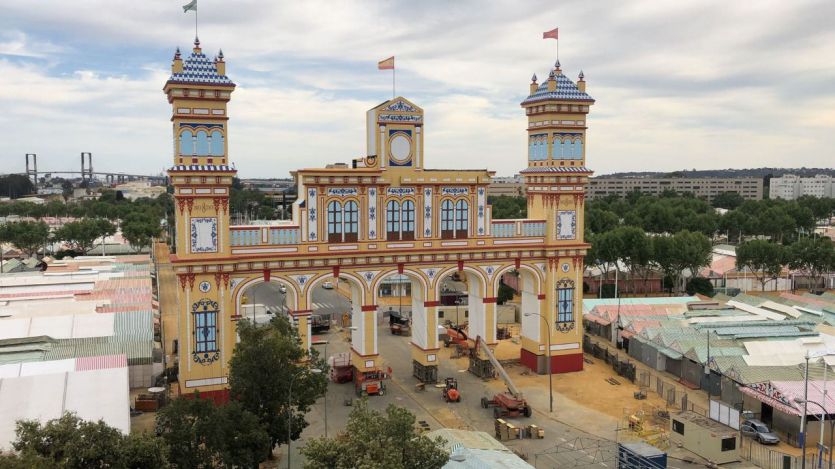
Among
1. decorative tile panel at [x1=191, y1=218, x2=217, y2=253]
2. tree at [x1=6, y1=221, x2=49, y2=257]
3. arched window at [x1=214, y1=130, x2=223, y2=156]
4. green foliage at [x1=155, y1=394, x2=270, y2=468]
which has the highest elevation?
arched window at [x1=214, y1=130, x2=223, y2=156]

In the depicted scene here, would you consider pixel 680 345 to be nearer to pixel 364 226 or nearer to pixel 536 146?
pixel 536 146

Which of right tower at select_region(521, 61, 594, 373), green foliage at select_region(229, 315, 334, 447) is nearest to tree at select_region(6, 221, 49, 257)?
right tower at select_region(521, 61, 594, 373)

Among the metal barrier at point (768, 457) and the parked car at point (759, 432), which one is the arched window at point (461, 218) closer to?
the parked car at point (759, 432)


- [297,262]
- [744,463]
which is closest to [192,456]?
[297,262]

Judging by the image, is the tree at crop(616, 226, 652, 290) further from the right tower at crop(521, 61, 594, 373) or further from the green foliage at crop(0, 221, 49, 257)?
the green foliage at crop(0, 221, 49, 257)

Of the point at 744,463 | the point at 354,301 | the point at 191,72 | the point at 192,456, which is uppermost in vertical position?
the point at 191,72

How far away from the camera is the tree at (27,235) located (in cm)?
10394

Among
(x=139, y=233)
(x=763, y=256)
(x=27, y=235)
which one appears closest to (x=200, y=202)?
(x=763, y=256)

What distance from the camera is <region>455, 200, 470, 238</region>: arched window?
4660 cm

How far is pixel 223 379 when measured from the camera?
135ft

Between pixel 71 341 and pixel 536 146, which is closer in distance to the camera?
pixel 71 341

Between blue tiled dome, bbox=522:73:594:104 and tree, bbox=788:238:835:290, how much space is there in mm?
49478

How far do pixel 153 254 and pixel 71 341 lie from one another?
74964mm

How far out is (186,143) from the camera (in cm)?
3975
